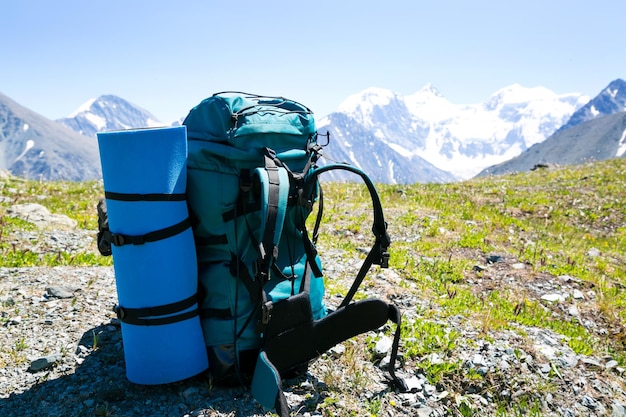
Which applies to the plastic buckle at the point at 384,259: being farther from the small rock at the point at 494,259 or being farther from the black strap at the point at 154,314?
the small rock at the point at 494,259

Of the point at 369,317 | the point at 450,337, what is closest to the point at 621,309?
the point at 450,337

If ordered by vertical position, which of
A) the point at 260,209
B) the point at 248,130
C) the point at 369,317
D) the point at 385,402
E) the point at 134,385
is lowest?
the point at 385,402

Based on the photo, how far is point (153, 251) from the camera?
412 centimetres

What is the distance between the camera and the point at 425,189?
661 inches

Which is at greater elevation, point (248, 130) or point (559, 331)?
point (248, 130)

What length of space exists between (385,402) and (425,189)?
12839 millimetres

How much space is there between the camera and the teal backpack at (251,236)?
13.7 feet

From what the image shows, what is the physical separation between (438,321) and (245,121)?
376cm

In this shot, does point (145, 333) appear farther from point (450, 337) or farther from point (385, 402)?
point (450, 337)

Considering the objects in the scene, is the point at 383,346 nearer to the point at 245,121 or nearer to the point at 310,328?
the point at 310,328

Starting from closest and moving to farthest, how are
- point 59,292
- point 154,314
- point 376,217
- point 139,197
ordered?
point 139,197
point 154,314
point 376,217
point 59,292

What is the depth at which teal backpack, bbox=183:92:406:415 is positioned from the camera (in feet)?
13.7

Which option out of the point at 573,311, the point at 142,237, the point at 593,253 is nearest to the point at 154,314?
the point at 142,237

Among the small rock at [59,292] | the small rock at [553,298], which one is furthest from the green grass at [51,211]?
the small rock at [553,298]
